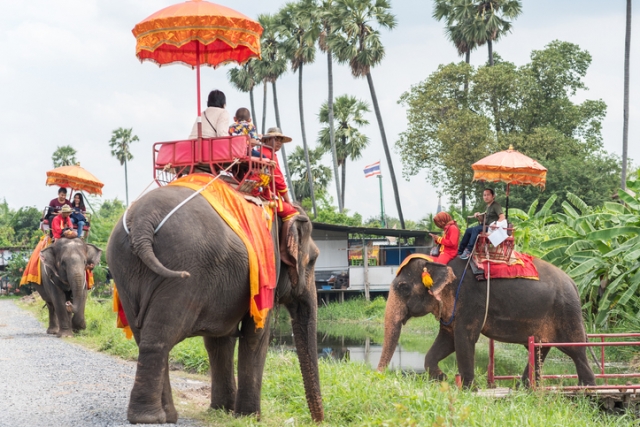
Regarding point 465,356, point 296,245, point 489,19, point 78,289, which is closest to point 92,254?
point 78,289

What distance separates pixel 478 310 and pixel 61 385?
5.67 metres

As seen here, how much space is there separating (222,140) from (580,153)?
3203 centimetres

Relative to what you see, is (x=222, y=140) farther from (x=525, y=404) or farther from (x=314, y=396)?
(x=525, y=404)

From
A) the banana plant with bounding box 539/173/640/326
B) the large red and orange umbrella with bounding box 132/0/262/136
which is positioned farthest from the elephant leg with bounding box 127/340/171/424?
the banana plant with bounding box 539/173/640/326

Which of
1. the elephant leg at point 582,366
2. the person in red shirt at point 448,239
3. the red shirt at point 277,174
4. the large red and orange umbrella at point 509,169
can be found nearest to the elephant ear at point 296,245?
the red shirt at point 277,174

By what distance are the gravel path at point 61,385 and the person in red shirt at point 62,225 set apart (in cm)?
195

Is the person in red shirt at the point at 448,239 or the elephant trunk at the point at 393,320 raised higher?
the person in red shirt at the point at 448,239

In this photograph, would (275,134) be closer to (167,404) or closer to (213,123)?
(213,123)

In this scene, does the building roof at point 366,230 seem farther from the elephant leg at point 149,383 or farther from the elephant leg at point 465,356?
the elephant leg at point 149,383

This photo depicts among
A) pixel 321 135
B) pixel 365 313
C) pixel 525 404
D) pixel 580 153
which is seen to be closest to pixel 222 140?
pixel 525 404

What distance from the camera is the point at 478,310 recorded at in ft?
38.7

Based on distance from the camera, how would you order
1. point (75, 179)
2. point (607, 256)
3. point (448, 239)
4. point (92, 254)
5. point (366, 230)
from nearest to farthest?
point (448, 239) → point (92, 254) → point (607, 256) → point (75, 179) → point (366, 230)

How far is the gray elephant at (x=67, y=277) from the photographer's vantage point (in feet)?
49.3

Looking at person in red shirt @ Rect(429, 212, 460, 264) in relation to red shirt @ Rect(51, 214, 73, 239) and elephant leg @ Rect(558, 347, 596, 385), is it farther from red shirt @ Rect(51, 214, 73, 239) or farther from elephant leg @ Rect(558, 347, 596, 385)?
red shirt @ Rect(51, 214, 73, 239)
